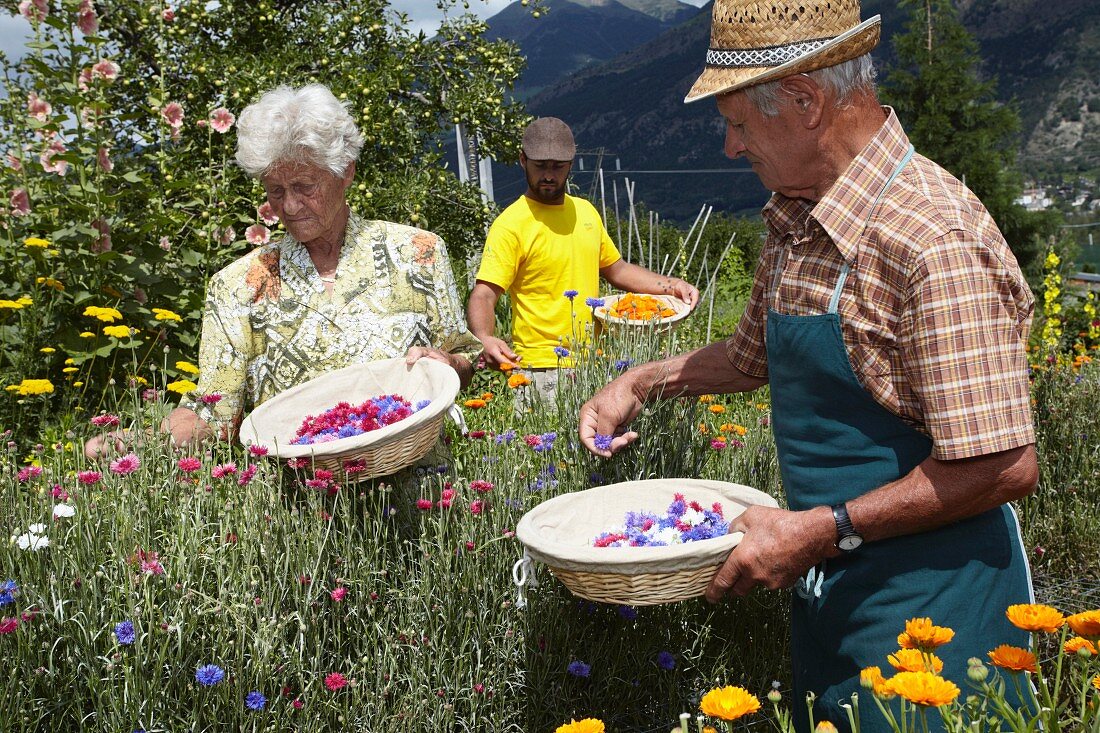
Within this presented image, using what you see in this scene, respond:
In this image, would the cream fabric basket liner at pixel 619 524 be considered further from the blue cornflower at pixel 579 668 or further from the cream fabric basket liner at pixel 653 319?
the cream fabric basket liner at pixel 653 319

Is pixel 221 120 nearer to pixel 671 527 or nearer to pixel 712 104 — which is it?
pixel 671 527

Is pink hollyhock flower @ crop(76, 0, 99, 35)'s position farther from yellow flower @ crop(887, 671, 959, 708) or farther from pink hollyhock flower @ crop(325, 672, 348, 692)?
yellow flower @ crop(887, 671, 959, 708)

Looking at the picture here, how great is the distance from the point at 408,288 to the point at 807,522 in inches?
57.0

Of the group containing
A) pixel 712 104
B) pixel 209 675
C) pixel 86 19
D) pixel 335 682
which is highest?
pixel 712 104

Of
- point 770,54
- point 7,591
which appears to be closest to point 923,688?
point 770,54

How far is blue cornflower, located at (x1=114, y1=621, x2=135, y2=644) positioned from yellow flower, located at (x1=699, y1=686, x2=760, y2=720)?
99 centimetres

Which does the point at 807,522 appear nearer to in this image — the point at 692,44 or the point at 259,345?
the point at 259,345

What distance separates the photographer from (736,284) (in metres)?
10.2

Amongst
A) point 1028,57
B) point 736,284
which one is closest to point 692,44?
point 1028,57

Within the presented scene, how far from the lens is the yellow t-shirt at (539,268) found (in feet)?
14.8

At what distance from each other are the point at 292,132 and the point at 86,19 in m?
2.37

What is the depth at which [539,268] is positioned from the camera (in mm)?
4527

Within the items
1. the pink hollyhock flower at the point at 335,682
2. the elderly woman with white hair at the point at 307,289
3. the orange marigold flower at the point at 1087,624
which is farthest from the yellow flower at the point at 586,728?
the elderly woman with white hair at the point at 307,289

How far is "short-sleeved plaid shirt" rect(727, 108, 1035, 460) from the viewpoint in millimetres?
1385
